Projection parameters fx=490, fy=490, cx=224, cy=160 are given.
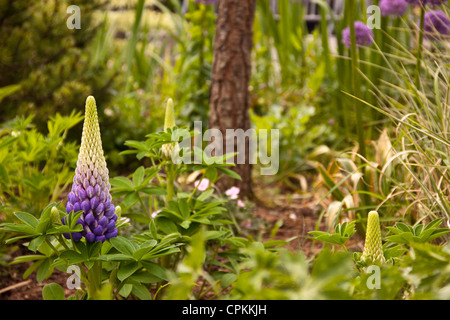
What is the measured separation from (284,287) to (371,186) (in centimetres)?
140

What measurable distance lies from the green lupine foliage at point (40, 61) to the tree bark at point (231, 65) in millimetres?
999

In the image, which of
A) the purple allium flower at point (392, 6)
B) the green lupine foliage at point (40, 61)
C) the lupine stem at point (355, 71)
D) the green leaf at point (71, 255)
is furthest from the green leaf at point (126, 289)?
the green lupine foliage at point (40, 61)

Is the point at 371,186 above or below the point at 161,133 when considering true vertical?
below

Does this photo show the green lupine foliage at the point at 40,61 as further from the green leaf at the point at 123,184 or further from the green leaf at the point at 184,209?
the green leaf at the point at 184,209

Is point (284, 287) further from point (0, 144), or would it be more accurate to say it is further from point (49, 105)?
point (49, 105)

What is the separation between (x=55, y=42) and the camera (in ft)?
10.7

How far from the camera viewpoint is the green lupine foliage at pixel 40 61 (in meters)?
2.99

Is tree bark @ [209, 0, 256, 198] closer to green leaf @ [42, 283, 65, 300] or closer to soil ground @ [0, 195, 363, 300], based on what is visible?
soil ground @ [0, 195, 363, 300]

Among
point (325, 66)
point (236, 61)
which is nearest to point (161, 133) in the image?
point (236, 61)

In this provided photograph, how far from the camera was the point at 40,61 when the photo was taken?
3180 mm

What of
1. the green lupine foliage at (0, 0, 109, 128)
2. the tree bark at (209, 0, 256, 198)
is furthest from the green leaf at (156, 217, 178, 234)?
the green lupine foliage at (0, 0, 109, 128)

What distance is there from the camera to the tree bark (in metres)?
2.62

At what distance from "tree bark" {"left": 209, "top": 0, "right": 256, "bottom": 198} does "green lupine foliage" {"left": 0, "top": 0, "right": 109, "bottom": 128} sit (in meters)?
1.00
